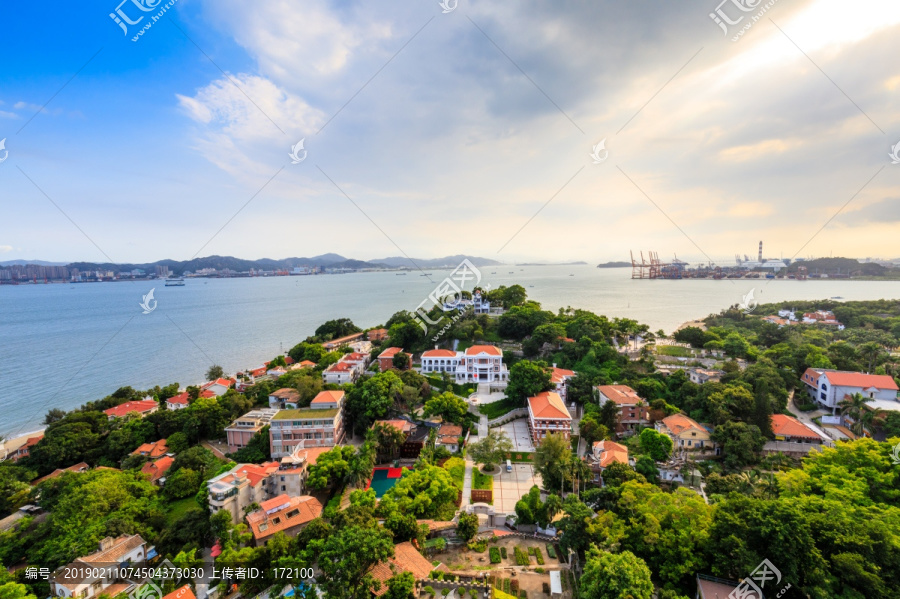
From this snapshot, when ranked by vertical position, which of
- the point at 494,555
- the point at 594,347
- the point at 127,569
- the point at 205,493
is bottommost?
the point at 127,569

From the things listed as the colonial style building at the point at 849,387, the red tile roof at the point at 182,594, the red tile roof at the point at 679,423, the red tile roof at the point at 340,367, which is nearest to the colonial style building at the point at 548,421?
the red tile roof at the point at 679,423

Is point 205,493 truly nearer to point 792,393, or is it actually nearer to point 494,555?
point 494,555

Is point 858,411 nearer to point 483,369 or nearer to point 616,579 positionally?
point 616,579

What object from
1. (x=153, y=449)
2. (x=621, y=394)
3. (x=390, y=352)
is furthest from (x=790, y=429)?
(x=153, y=449)

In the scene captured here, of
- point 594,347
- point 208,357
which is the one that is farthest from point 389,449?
point 208,357

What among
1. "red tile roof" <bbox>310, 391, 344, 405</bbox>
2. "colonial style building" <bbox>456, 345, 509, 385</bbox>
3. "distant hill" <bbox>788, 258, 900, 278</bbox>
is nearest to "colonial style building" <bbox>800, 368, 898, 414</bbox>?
"colonial style building" <bbox>456, 345, 509, 385</bbox>
